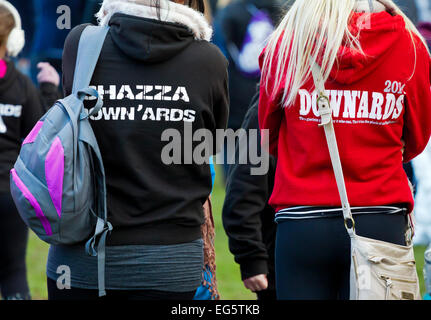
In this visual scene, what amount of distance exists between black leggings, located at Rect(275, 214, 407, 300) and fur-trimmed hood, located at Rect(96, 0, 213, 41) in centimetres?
69

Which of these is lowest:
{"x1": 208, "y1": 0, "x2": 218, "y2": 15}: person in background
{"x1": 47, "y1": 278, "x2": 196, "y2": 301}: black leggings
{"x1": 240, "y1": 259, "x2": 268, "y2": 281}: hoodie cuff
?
{"x1": 47, "y1": 278, "x2": 196, "y2": 301}: black leggings

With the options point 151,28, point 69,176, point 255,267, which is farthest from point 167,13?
point 255,267

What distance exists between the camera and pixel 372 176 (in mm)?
2375

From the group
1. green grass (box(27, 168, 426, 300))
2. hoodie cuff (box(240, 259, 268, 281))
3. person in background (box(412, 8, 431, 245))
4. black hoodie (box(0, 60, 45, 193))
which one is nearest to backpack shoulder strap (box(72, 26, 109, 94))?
hoodie cuff (box(240, 259, 268, 281))

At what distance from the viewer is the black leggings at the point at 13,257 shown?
4062mm

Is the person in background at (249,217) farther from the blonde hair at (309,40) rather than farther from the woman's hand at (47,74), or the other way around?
the woman's hand at (47,74)

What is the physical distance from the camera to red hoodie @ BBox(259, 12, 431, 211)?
236 cm

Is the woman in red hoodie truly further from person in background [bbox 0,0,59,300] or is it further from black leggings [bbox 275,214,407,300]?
person in background [bbox 0,0,59,300]

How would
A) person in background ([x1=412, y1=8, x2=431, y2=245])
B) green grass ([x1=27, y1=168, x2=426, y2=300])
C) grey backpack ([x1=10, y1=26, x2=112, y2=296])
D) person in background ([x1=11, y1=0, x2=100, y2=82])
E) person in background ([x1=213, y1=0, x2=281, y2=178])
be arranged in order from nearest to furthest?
grey backpack ([x1=10, y1=26, x2=112, y2=296]), person in background ([x1=11, y1=0, x2=100, y2=82]), green grass ([x1=27, y1=168, x2=426, y2=300]), person in background ([x1=412, y1=8, x2=431, y2=245]), person in background ([x1=213, y1=0, x2=281, y2=178])

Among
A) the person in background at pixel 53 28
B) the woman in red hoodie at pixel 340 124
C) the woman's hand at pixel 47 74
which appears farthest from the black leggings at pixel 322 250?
the person in background at pixel 53 28

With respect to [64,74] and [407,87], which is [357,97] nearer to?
[407,87]

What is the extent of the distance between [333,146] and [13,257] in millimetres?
2426

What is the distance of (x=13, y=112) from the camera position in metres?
3.96

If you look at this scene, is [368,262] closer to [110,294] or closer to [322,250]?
[322,250]
